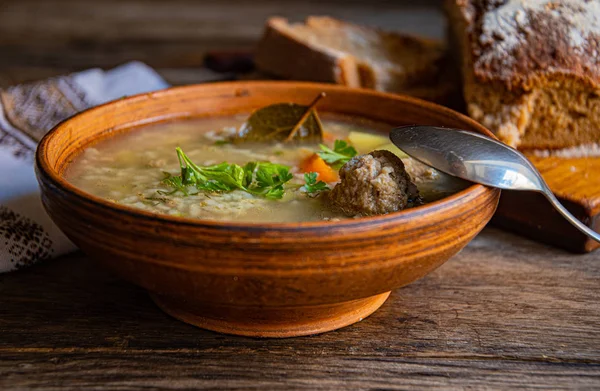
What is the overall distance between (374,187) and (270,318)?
0.43 metres

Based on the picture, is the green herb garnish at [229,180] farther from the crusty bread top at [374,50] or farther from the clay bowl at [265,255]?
the crusty bread top at [374,50]

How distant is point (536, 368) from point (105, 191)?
49.3 inches

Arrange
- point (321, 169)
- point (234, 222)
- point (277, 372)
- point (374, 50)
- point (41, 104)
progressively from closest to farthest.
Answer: point (234, 222), point (277, 372), point (321, 169), point (41, 104), point (374, 50)

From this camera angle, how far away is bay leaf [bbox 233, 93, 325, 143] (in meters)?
2.47

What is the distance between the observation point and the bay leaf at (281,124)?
8.11ft

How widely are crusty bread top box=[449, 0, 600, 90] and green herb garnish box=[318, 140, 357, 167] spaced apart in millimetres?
757

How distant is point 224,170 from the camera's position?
2023mm

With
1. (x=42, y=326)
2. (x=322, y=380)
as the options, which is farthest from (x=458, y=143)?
(x=42, y=326)

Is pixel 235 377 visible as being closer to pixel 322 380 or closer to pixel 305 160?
pixel 322 380

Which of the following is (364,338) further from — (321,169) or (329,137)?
(329,137)

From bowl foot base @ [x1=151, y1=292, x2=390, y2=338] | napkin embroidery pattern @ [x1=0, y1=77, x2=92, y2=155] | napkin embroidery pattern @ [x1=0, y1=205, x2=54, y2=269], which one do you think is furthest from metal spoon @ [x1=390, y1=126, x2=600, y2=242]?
napkin embroidery pattern @ [x1=0, y1=77, x2=92, y2=155]

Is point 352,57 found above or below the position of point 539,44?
below

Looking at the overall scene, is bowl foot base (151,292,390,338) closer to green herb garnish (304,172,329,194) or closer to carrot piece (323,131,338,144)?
green herb garnish (304,172,329,194)

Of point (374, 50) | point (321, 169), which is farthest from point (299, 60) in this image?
point (321, 169)
